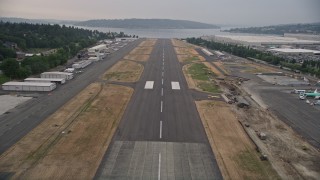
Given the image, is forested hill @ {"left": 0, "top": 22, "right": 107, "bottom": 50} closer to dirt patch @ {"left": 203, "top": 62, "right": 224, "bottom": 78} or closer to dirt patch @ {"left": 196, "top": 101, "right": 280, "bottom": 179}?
dirt patch @ {"left": 203, "top": 62, "right": 224, "bottom": 78}

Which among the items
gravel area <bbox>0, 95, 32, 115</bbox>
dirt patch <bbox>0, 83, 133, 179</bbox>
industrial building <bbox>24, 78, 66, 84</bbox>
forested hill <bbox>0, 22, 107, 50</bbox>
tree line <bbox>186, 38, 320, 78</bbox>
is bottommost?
dirt patch <bbox>0, 83, 133, 179</bbox>

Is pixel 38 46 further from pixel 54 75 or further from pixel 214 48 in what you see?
pixel 214 48

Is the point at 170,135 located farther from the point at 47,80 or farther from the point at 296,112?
the point at 47,80

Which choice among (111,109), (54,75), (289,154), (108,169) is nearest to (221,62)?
(54,75)

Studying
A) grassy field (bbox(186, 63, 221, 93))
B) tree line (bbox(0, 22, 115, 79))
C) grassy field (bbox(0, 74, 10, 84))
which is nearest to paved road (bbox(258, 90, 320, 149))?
grassy field (bbox(186, 63, 221, 93))

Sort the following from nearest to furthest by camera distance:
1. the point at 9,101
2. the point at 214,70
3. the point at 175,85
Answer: the point at 9,101
the point at 175,85
the point at 214,70

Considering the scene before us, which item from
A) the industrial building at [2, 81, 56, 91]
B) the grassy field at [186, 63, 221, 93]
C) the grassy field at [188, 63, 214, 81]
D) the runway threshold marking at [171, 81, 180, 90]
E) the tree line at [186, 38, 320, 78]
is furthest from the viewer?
the tree line at [186, 38, 320, 78]

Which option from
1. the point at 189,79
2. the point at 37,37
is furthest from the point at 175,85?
the point at 37,37
